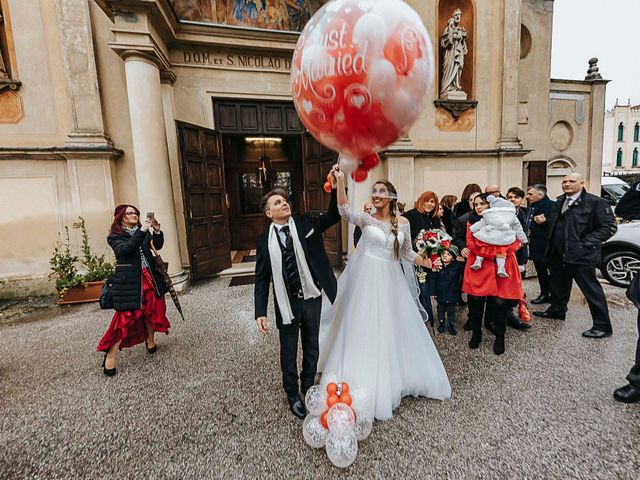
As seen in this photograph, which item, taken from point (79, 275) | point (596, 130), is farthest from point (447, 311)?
point (596, 130)

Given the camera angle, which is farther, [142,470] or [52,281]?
[52,281]

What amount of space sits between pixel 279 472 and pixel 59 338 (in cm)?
383

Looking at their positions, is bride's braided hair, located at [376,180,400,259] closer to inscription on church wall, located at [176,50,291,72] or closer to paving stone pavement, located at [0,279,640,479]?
paving stone pavement, located at [0,279,640,479]

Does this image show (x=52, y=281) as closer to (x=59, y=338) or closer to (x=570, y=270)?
(x=59, y=338)

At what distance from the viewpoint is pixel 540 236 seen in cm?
452

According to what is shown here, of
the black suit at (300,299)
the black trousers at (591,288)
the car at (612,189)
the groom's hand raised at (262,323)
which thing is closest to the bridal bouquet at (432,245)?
the black suit at (300,299)

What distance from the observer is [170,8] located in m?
5.64

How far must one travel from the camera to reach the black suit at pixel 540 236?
448 centimetres

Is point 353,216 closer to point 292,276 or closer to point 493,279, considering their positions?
point 292,276

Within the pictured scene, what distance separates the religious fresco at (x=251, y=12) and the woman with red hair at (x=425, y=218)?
17.8 ft

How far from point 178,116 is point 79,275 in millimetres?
3627

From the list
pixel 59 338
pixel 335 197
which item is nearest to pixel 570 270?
pixel 335 197

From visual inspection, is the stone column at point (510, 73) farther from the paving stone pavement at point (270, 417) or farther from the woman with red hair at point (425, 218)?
the paving stone pavement at point (270, 417)

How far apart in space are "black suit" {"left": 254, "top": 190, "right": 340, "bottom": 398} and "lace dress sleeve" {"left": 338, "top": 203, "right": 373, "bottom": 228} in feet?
0.19
